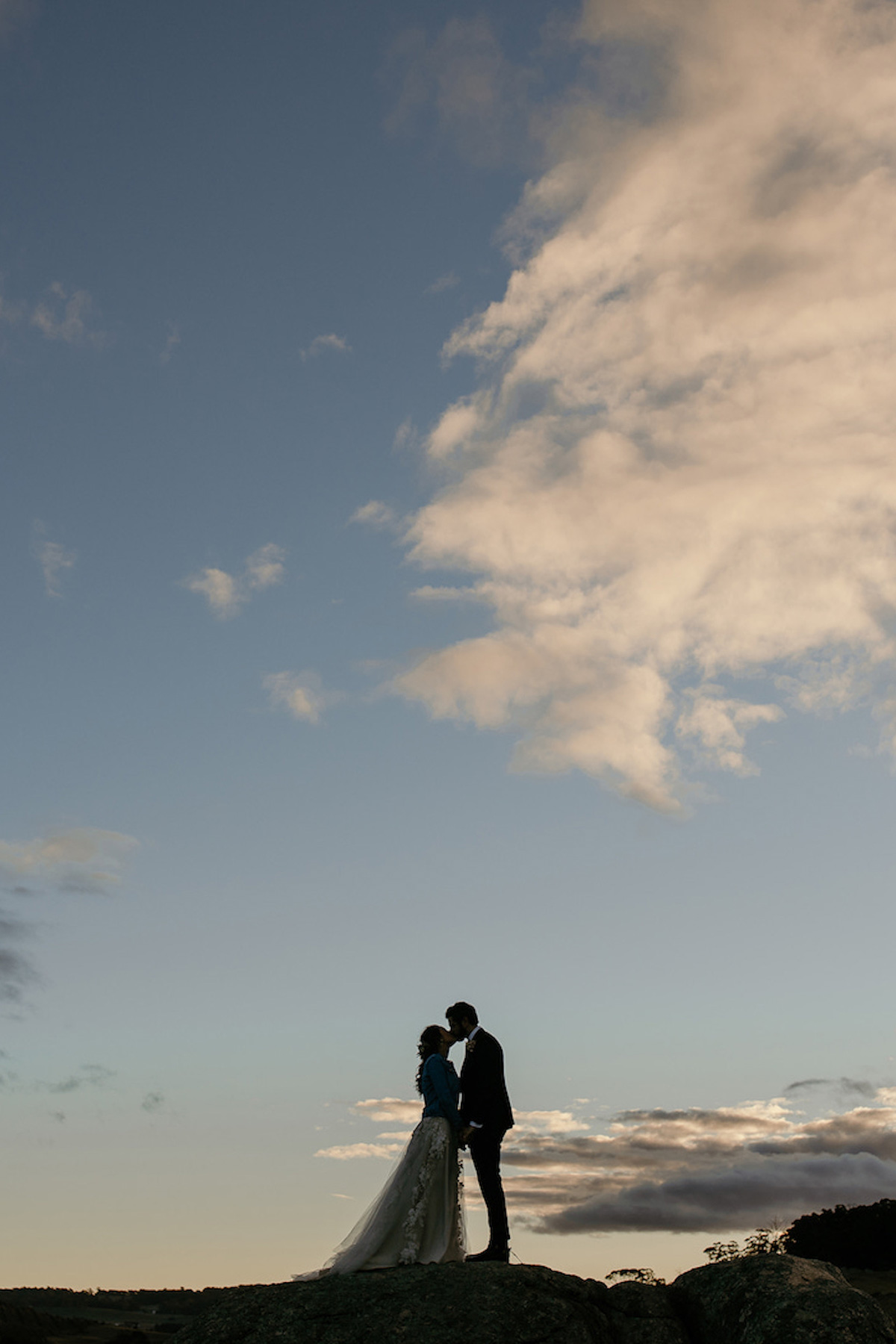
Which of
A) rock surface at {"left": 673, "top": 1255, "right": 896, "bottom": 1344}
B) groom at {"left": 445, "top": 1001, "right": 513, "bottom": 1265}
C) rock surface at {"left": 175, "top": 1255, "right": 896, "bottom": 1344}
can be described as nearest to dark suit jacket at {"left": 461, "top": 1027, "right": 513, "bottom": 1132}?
groom at {"left": 445, "top": 1001, "right": 513, "bottom": 1265}

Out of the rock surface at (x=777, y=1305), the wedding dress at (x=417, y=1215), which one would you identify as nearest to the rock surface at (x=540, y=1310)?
the rock surface at (x=777, y=1305)

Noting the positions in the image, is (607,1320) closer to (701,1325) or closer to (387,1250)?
(701,1325)

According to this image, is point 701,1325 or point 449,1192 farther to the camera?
point 449,1192

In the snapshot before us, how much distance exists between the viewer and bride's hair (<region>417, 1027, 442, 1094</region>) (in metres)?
16.9

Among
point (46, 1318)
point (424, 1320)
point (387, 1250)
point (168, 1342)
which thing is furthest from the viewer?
point (46, 1318)

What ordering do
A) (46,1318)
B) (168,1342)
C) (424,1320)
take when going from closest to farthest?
(424,1320), (168,1342), (46,1318)

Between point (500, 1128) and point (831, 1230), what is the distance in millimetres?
35208

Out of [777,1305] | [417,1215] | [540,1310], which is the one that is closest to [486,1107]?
[417,1215]

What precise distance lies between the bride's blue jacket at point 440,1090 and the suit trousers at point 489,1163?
1.41ft

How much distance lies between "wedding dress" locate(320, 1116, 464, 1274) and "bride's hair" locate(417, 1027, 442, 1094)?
2.23 feet

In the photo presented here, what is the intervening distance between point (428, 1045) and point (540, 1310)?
434cm

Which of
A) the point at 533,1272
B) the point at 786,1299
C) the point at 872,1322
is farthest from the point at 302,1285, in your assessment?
the point at 872,1322

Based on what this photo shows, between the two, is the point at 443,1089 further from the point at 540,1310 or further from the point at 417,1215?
the point at 540,1310

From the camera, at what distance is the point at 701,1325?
14438mm
